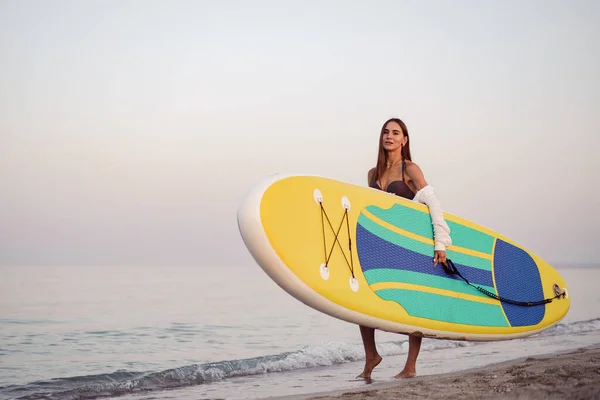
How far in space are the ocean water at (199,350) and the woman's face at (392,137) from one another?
141 centimetres

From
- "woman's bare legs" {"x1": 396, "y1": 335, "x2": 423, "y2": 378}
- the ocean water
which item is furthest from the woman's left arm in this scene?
the ocean water

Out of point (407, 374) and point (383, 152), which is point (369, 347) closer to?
point (407, 374)

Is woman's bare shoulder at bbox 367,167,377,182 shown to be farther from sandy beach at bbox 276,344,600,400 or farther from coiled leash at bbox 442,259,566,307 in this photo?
sandy beach at bbox 276,344,600,400

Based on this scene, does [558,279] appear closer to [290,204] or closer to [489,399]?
[290,204]

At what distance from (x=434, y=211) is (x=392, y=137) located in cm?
53

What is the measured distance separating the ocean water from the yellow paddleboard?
1.47ft

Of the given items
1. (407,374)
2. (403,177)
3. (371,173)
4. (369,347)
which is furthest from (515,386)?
(371,173)

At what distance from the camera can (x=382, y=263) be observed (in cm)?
381

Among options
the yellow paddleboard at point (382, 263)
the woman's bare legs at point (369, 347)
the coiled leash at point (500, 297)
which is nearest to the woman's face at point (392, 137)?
the yellow paddleboard at point (382, 263)

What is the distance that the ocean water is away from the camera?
4.22m

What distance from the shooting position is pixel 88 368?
5.00 metres

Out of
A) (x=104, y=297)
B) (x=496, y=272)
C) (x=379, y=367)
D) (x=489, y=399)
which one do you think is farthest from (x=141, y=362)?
(x=104, y=297)

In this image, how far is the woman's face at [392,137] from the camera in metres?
3.96

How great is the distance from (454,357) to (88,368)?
2885 millimetres
